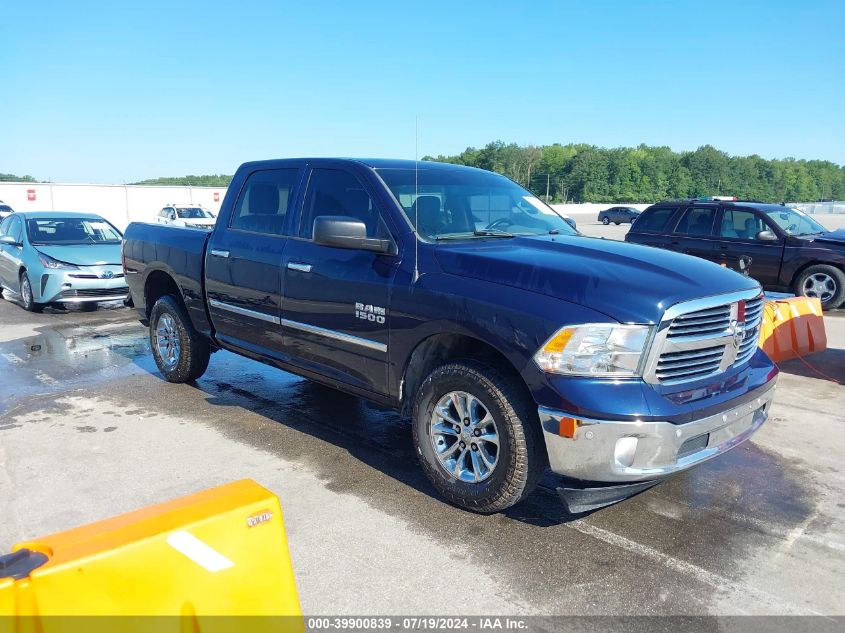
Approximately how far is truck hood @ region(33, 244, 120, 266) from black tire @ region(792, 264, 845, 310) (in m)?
11.2

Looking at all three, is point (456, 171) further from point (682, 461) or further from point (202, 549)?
point (202, 549)

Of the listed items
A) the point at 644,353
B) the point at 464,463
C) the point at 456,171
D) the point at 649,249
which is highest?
the point at 456,171

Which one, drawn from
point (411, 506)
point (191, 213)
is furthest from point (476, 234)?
point (191, 213)

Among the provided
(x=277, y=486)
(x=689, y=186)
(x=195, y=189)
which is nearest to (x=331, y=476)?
(x=277, y=486)

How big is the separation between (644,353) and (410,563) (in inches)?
61.8

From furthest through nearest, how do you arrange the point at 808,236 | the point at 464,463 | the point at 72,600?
1. the point at 808,236
2. the point at 464,463
3. the point at 72,600

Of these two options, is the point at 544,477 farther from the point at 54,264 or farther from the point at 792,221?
the point at 792,221

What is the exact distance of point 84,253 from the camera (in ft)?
35.5

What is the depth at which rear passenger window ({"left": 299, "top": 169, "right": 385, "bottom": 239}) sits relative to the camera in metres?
4.64

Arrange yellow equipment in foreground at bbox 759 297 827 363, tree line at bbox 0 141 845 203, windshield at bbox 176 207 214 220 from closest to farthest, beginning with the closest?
yellow equipment in foreground at bbox 759 297 827 363 < windshield at bbox 176 207 214 220 < tree line at bbox 0 141 845 203

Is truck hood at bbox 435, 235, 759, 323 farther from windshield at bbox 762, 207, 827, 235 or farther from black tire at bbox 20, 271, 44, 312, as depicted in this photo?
black tire at bbox 20, 271, 44, 312

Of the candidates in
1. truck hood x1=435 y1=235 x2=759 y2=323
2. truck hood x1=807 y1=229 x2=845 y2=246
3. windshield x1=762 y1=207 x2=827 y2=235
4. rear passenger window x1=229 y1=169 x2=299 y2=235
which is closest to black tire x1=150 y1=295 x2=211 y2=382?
rear passenger window x1=229 y1=169 x2=299 y2=235

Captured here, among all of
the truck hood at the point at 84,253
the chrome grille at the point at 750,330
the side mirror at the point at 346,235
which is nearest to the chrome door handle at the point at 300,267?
the side mirror at the point at 346,235

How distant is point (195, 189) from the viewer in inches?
1686
